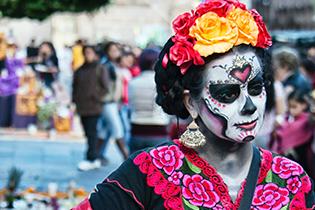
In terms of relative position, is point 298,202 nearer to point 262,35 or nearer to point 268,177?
point 268,177

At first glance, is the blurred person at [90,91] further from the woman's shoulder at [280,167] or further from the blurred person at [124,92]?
the woman's shoulder at [280,167]

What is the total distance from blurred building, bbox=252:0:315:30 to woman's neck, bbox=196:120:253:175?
4503 centimetres

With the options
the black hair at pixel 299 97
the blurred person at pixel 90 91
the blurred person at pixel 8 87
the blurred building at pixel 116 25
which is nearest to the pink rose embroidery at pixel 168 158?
the black hair at pixel 299 97

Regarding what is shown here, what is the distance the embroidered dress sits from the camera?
3.20 meters

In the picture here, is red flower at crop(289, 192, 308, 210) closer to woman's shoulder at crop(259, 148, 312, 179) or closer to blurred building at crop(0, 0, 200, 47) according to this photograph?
woman's shoulder at crop(259, 148, 312, 179)

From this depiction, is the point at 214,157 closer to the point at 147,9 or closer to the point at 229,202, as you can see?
the point at 229,202

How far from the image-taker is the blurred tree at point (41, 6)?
28.2 feet

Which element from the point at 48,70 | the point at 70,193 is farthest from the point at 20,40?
the point at 70,193

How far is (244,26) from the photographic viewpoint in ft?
10.6

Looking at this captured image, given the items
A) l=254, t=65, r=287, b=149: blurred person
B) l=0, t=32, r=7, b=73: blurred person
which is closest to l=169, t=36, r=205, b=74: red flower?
l=254, t=65, r=287, b=149: blurred person

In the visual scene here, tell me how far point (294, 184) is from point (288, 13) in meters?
50.0

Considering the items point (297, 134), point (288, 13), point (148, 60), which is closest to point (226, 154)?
point (297, 134)

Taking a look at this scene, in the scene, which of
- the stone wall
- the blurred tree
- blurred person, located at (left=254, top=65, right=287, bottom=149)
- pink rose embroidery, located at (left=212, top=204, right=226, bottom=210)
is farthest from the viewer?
the stone wall

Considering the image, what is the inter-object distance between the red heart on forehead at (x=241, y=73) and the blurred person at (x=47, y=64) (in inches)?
623
